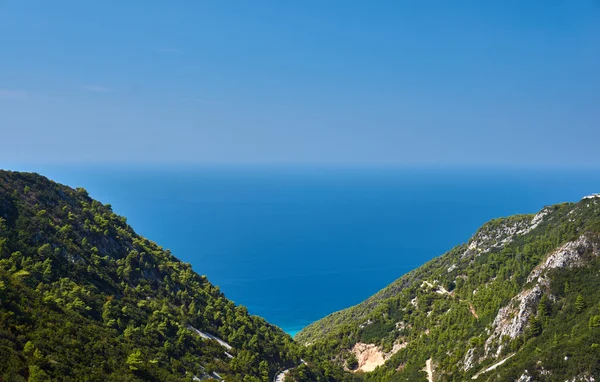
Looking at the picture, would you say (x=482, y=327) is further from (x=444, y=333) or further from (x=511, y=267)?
(x=511, y=267)

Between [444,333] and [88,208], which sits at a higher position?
[88,208]

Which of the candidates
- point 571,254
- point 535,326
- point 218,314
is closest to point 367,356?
point 218,314

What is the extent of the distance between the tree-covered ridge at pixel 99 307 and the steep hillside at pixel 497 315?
22430 millimetres

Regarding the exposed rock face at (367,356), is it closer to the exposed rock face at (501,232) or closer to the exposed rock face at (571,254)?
the exposed rock face at (571,254)

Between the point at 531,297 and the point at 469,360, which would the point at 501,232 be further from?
the point at 469,360

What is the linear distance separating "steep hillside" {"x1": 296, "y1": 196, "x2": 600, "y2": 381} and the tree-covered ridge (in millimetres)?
22430

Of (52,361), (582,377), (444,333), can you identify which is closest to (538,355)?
(582,377)

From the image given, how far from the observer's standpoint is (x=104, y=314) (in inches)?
1896

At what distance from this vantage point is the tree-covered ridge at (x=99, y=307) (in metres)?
33.8

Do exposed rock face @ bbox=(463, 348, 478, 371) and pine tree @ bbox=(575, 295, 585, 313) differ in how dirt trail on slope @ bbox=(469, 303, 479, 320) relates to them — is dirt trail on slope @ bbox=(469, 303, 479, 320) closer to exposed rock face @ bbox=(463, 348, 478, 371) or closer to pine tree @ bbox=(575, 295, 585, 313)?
exposed rock face @ bbox=(463, 348, 478, 371)

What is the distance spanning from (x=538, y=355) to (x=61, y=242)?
65.9 metres

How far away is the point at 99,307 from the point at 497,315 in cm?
5999

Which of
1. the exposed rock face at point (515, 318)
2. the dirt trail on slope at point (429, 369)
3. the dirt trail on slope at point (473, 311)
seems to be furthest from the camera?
the dirt trail on slope at point (473, 311)

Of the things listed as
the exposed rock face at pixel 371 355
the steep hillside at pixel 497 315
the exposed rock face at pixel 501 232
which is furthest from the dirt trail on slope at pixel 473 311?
the exposed rock face at pixel 501 232
